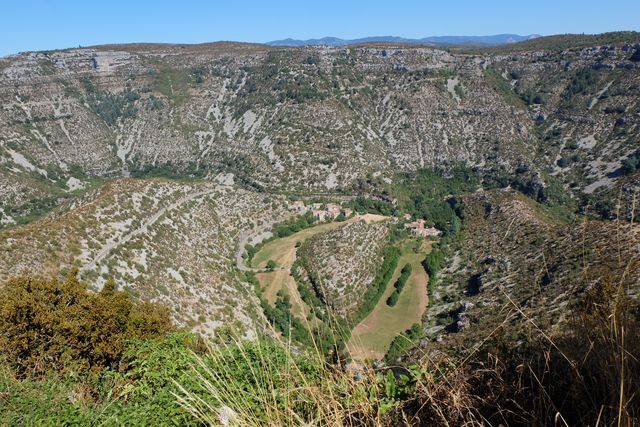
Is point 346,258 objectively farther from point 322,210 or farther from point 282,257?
point 322,210

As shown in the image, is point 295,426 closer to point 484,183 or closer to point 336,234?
point 336,234

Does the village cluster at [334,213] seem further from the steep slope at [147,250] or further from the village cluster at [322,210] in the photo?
the steep slope at [147,250]

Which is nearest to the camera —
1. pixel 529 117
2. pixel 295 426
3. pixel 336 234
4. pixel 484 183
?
pixel 295 426

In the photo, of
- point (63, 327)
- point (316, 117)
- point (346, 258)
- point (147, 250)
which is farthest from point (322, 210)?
point (63, 327)

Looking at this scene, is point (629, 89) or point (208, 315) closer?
point (208, 315)

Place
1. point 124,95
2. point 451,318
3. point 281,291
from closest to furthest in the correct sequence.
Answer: point 451,318 → point 281,291 → point 124,95

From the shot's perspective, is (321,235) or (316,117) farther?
(316,117)

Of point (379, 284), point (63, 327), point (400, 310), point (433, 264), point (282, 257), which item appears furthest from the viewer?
point (282, 257)

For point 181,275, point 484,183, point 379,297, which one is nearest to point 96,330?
point 181,275
